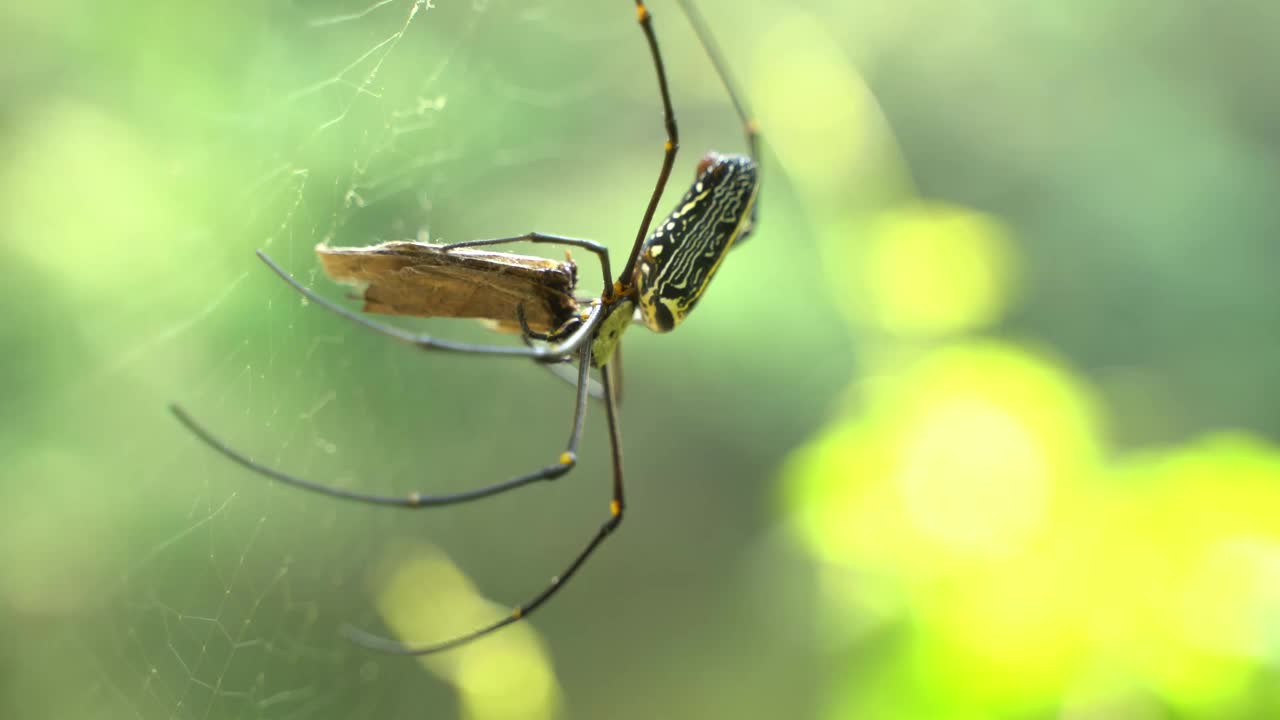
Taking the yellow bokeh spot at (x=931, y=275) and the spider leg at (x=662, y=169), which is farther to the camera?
the yellow bokeh spot at (x=931, y=275)

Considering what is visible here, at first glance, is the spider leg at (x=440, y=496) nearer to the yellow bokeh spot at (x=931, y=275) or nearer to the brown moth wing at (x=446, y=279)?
the brown moth wing at (x=446, y=279)

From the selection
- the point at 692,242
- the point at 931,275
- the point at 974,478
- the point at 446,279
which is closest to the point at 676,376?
the point at 931,275

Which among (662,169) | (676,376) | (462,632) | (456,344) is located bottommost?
(462,632)

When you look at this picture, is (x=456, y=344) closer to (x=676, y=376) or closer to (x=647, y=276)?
(x=647, y=276)

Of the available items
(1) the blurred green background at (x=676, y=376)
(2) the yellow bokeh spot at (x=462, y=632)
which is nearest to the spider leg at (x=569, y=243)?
(1) the blurred green background at (x=676, y=376)

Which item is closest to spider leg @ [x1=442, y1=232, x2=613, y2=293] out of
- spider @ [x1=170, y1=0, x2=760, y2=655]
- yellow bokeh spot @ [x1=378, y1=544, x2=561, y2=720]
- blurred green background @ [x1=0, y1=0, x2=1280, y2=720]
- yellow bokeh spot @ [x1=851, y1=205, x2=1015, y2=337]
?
spider @ [x1=170, y1=0, x2=760, y2=655]

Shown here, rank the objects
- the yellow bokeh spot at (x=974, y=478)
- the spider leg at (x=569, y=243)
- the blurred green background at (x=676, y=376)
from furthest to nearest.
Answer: the yellow bokeh spot at (x=974, y=478), the blurred green background at (x=676, y=376), the spider leg at (x=569, y=243)
